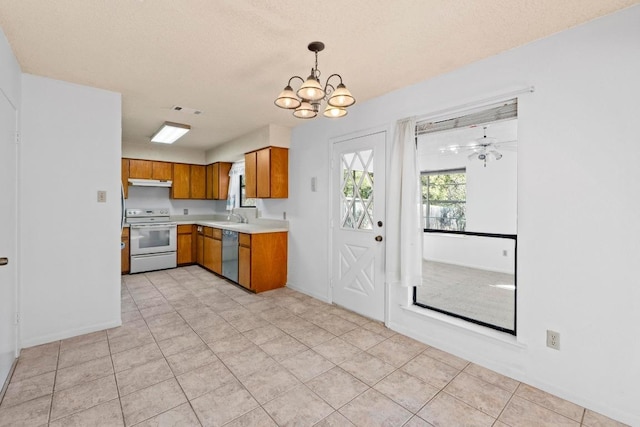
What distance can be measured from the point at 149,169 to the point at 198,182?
96 centimetres

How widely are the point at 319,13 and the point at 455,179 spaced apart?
215 inches

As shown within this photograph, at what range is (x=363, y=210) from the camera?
3.40 m

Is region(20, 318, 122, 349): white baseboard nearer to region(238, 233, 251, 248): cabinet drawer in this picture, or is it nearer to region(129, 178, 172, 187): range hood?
region(238, 233, 251, 248): cabinet drawer

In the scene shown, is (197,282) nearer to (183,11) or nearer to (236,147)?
(236,147)

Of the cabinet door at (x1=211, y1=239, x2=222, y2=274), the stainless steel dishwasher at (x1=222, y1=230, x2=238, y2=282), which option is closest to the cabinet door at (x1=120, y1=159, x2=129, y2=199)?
the cabinet door at (x1=211, y1=239, x2=222, y2=274)

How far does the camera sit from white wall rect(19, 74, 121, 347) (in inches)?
104

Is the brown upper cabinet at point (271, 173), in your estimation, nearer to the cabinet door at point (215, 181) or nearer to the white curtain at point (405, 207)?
the cabinet door at point (215, 181)

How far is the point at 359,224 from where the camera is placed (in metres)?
3.46

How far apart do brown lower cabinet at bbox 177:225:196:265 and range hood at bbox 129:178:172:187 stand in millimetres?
920

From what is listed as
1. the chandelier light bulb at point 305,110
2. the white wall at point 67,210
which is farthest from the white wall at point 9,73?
the chandelier light bulb at point 305,110

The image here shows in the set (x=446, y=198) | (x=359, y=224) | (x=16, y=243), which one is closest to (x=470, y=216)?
(x=446, y=198)

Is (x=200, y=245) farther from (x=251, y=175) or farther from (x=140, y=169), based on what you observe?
(x=251, y=175)

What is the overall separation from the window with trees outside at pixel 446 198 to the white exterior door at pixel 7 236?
600 cm

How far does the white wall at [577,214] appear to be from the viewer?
176 cm
